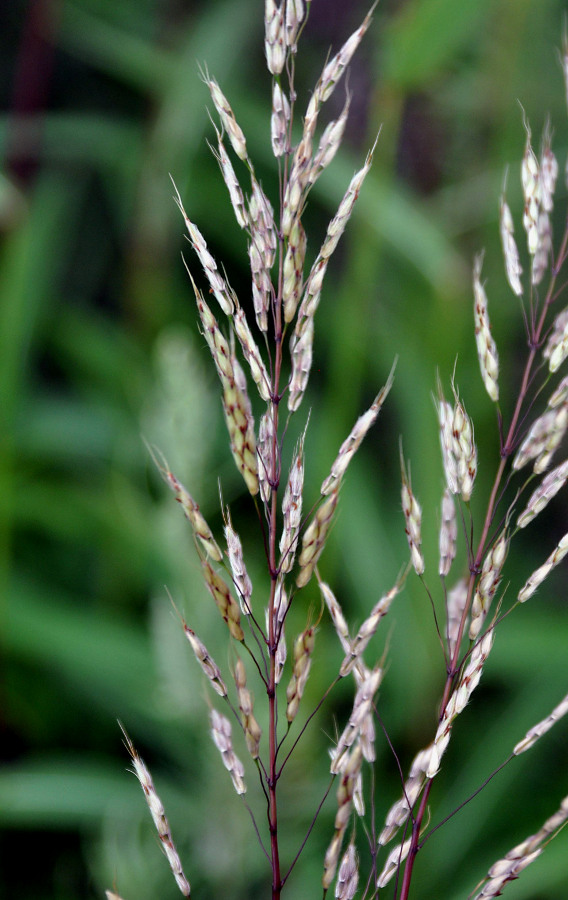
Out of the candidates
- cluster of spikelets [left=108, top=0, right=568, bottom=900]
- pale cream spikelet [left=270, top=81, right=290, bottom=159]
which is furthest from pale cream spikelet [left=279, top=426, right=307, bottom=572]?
pale cream spikelet [left=270, top=81, right=290, bottom=159]

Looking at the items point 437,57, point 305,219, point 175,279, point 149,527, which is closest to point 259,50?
point 305,219

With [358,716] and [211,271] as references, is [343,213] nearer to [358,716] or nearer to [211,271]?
[211,271]

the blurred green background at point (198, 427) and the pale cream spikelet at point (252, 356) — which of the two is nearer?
the pale cream spikelet at point (252, 356)

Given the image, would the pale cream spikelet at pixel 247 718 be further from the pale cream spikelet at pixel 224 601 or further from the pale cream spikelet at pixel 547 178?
the pale cream spikelet at pixel 547 178

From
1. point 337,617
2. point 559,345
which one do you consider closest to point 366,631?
point 337,617

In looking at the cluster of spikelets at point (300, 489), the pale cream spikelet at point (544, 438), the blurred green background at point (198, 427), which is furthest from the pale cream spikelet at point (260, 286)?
the blurred green background at point (198, 427)

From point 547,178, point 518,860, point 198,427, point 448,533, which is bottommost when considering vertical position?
point 518,860

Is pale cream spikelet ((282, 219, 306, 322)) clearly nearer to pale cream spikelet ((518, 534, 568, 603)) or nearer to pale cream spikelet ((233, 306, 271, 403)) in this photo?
pale cream spikelet ((233, 306, 271, 403))
